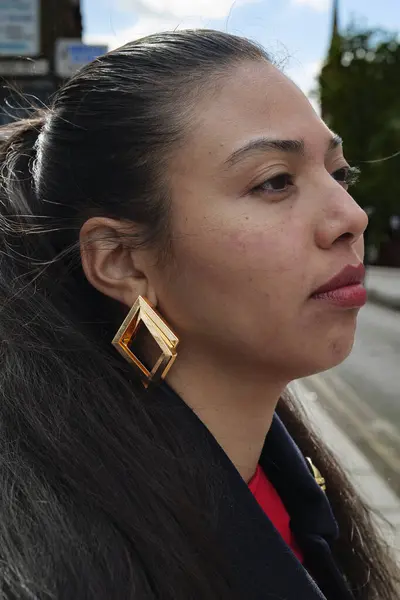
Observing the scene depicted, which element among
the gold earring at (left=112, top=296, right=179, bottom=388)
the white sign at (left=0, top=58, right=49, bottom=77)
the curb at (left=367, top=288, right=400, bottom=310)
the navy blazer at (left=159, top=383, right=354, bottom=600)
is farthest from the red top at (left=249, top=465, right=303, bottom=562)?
the curb at (left=367, top=288, right=400, bottom=310)

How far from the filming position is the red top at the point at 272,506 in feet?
4.83

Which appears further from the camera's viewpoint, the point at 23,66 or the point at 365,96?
the point at 365,96

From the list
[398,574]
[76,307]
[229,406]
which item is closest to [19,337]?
[76,307]

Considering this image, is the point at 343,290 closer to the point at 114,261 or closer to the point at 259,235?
the point at 259,235

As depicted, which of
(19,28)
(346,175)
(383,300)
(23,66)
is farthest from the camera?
(383,300)

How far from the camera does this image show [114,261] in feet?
4.34

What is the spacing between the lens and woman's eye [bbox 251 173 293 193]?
4.04 ft

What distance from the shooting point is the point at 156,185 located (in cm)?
126

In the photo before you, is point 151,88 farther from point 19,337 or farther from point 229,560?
point 229,560

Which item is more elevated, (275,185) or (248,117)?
(248,117)

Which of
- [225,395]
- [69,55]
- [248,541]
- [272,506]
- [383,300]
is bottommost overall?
[383,300]

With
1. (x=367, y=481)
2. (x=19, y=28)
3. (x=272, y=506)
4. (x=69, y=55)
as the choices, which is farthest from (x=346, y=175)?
(x=19, y=28)

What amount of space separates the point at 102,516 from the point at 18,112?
1277mm

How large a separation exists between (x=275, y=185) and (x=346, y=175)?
0.94 ft
